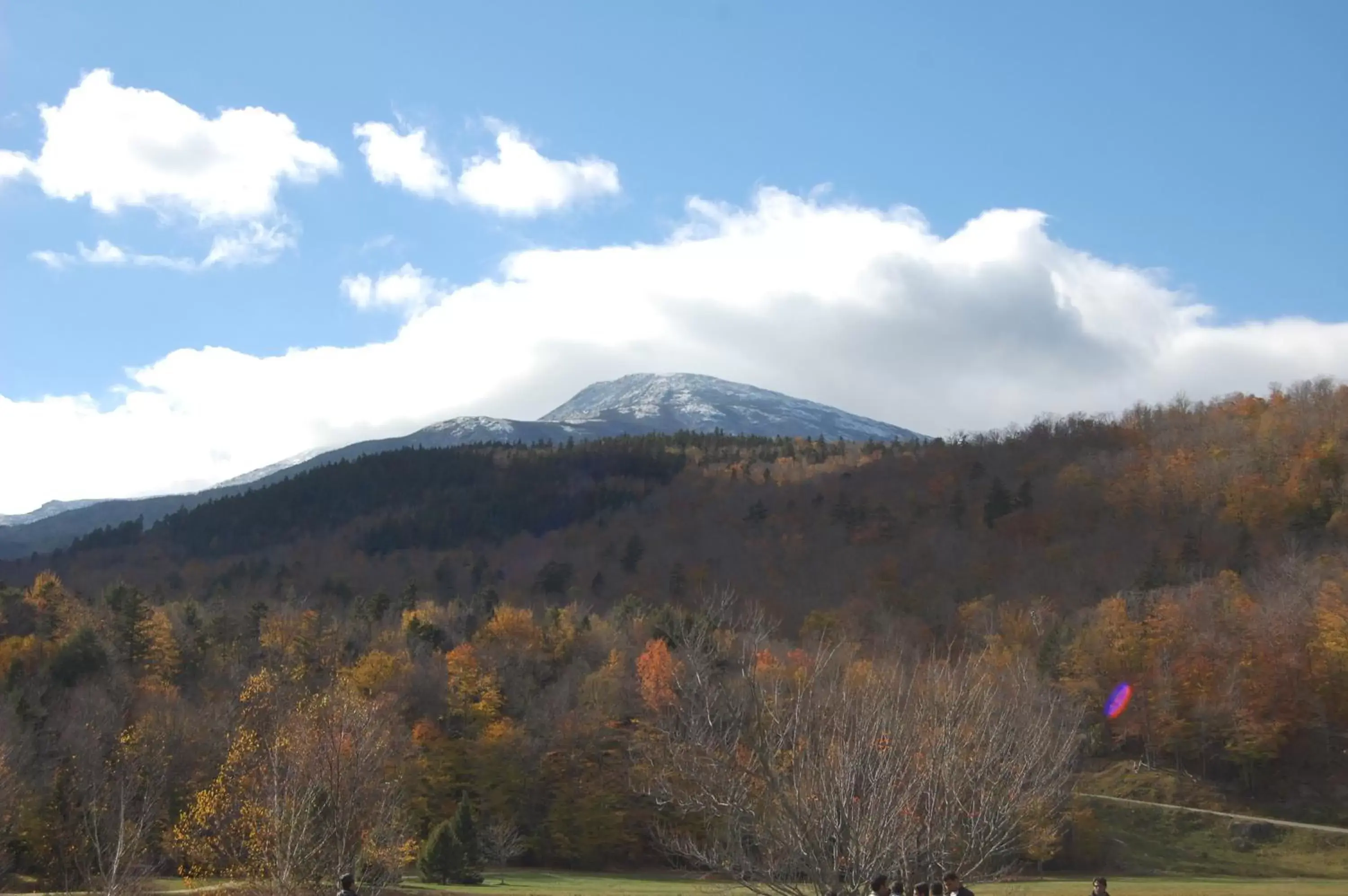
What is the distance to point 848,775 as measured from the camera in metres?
17.3

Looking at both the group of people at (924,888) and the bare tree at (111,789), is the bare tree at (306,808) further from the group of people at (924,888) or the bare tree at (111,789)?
the group of people at (924,888)

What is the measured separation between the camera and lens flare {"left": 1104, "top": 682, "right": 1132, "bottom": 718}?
84000 mm

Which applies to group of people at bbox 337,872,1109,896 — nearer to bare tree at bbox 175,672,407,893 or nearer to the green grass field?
bare tree at bbox 175,672,407,893

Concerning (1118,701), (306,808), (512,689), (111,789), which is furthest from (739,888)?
(1118,701)

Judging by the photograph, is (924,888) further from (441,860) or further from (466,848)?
(466,848)

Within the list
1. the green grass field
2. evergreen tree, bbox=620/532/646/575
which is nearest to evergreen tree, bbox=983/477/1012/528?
evergreen tree, bbox=620/532/646/575

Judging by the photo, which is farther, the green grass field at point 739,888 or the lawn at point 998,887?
the lawn at point 998,887

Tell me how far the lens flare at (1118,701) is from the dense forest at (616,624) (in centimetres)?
79

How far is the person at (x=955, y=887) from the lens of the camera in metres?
16.4

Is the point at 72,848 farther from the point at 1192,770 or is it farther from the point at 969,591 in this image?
the point at 969,591

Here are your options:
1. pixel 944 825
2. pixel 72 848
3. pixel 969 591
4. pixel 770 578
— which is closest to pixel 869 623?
pixel 969 591

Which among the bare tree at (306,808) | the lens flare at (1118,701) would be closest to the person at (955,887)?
the bare tree at (306,808)

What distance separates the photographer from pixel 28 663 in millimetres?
76250

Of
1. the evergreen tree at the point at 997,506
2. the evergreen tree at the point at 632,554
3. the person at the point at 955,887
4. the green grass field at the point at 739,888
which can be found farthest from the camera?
the evergreen tree at the point at 632,554
